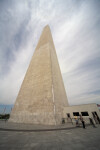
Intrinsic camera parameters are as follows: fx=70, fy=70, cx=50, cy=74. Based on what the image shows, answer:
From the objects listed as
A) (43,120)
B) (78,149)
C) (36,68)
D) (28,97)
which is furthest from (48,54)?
(78,149)

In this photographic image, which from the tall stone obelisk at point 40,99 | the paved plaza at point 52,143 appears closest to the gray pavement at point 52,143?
the paved plaza at point 52,143

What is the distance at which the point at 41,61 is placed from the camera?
740 inches

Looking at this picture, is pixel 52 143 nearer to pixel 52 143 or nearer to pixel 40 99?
pixel 52 143

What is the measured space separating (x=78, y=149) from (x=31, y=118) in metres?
11.1

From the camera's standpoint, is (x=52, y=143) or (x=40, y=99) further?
(x=40, y=99)

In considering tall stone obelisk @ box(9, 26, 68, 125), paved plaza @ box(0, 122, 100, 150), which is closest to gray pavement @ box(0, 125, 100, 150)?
paved plaza @ box(0, 122, 100, 150)

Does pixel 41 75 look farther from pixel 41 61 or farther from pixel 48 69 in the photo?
pixel 41 61

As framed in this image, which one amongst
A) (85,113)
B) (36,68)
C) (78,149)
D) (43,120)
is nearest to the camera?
(78,149)

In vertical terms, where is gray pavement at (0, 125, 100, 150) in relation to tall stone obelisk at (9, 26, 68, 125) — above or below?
below

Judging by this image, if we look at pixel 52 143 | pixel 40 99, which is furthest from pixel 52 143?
pixel 40 99

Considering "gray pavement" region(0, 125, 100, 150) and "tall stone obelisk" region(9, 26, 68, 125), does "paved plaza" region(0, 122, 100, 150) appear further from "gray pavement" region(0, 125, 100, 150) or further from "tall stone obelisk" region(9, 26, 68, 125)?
"tall stone obelisk" region(9, 26, 68, 125)

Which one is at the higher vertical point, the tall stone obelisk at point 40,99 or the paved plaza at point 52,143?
the tall stone obelisk at point 40,99

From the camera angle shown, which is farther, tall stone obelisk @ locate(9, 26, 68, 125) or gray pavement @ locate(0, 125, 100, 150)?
tall stone obelisk @ locate(9, 26, 68, 125)

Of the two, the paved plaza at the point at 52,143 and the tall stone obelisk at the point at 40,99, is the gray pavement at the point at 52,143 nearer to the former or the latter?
the paved plaza at the point at 52,143
